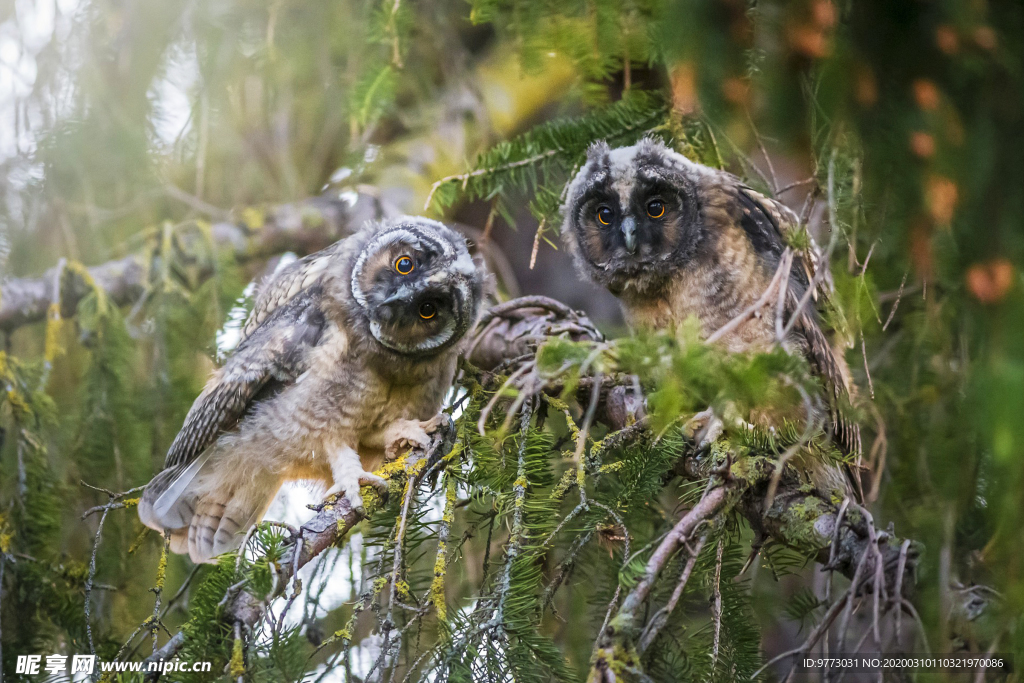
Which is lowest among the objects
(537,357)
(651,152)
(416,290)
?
(537,357)

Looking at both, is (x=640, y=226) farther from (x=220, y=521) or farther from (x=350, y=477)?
(x=220, y=521)

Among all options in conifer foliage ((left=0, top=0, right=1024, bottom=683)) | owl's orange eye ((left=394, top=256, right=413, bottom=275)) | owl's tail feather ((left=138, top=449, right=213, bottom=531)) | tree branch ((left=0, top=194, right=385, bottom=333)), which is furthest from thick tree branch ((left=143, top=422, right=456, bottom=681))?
tree branch ((left=0, top=194, right=385, bottom=333))

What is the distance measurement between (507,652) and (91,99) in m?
2.71

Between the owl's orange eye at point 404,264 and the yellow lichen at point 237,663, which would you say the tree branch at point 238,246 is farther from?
the yellow lichen at point 237,663

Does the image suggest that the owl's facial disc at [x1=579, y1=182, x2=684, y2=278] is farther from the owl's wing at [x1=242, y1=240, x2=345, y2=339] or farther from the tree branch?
the tree branch

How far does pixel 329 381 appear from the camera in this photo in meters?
2.45

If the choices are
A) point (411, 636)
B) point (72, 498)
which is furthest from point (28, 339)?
point (411, 636)

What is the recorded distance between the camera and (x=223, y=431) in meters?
2.54

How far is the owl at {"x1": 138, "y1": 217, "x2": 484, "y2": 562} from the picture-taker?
95.5 inches

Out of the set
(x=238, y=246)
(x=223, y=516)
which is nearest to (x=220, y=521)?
(x=223, y=516)

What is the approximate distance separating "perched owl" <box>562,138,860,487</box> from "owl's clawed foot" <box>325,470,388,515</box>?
1089 mm

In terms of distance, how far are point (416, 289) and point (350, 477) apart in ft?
2.02

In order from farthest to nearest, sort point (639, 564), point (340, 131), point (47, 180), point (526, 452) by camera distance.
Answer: point (340, 131), point (47, 180), point (526, 452), point (639, 564)

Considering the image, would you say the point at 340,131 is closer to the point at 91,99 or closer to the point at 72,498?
the point at 91,99
